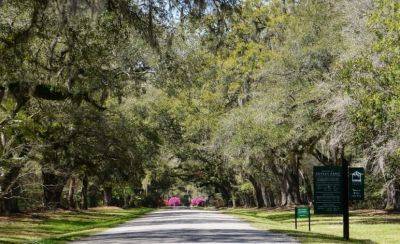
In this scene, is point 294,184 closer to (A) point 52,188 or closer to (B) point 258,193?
(B) point 258,193

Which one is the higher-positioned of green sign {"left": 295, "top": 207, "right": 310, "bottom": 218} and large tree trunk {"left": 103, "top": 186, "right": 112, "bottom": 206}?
large tree trunk {"left": 103, "top": 186, "right": 112, "bottom": 206}

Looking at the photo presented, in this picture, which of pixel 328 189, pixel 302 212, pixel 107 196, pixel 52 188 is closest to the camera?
pixel 328 189

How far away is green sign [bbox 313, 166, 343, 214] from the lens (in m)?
19.2

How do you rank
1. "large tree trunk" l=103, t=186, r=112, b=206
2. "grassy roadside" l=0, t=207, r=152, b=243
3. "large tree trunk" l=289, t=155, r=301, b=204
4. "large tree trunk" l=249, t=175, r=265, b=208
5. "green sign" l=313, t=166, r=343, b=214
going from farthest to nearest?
"large tree trunk" l=103, t=186, r=112, b=206, "large tree trunk" l=249, t=175, r=265, b=208, "large tree trunk" l=289, t=155, r=301, b=204, "grassy roadside" l=0, t=207, r=152, b=243, "green sign" l=313, t=166, r=343, b=214

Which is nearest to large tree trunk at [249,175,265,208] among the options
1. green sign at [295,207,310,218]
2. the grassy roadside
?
the grassy roadside

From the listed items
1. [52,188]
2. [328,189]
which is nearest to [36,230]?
[328,189]

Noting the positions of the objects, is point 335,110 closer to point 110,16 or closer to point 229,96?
point 110,16

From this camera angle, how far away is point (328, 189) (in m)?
19.2

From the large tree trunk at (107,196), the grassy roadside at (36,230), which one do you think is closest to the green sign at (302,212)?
the grassy roadside at (36,230)

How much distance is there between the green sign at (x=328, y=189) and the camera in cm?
1916

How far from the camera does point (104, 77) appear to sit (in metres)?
21.2

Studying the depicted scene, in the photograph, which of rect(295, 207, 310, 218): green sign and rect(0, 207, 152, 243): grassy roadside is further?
rect(295, 207, 310, 218): green sign

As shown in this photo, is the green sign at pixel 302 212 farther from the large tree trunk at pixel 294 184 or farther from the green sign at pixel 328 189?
the large tree trunk at pixel 294 184

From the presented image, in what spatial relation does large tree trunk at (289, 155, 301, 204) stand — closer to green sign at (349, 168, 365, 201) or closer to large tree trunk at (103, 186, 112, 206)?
large tree trunk at (103, 186, 112, 206)
